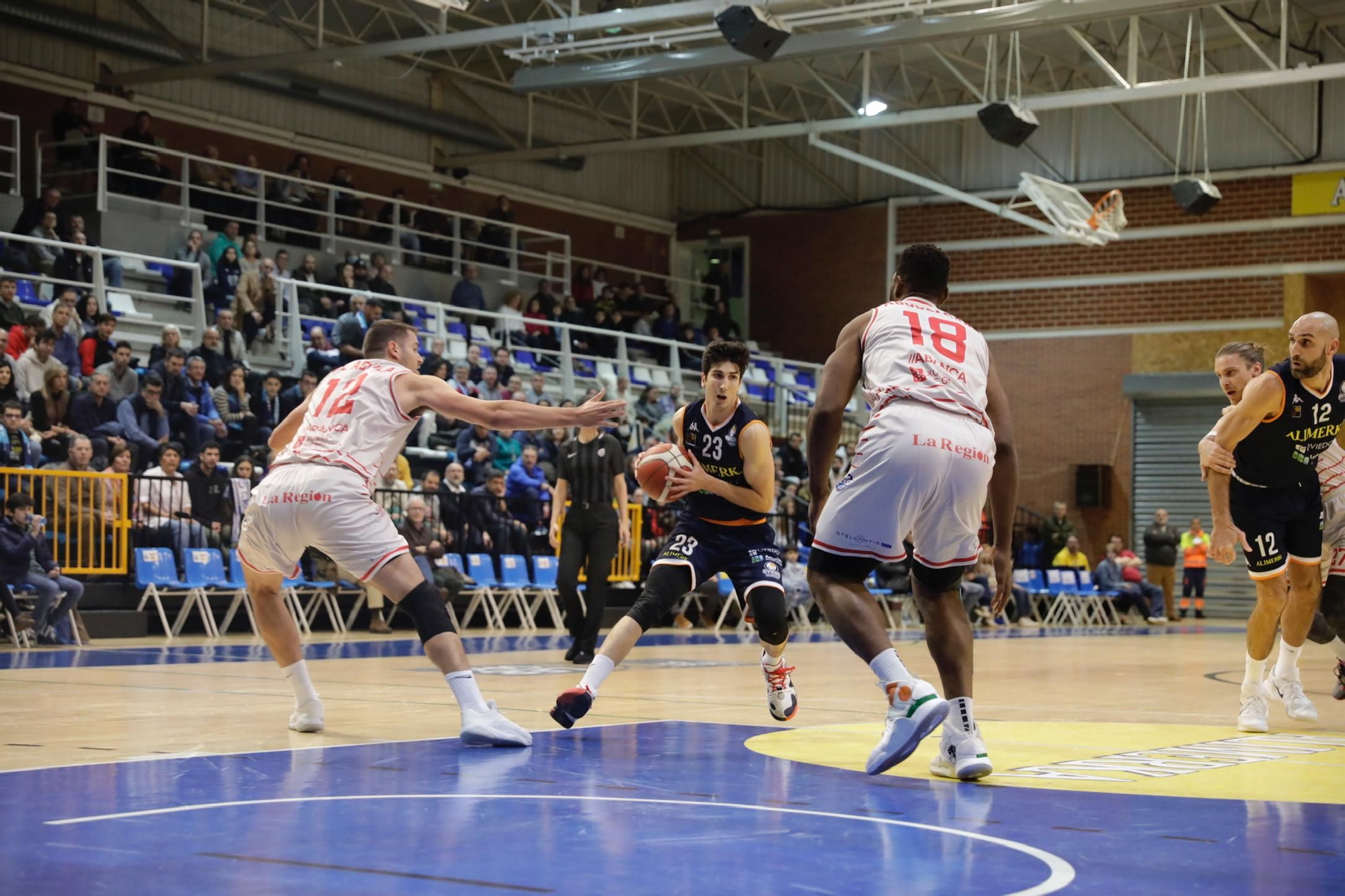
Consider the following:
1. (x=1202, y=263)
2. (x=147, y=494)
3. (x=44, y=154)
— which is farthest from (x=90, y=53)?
(x=1202, y=263)

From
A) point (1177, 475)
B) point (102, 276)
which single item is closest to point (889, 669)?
point (102, 276)

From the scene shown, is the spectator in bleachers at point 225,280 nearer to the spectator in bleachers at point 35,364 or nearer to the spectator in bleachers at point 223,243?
the spectator in bleachers at point 223,243

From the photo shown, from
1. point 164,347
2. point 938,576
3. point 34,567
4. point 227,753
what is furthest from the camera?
point 164,347

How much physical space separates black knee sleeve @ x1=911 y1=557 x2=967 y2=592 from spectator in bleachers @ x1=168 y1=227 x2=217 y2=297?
16.4 m

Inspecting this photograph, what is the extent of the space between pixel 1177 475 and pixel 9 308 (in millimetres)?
21326

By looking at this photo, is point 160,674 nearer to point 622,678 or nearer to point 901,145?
point 622,678

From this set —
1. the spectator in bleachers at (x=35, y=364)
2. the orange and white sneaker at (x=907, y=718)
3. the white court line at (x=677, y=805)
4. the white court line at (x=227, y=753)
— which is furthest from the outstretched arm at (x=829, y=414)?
the spectator in bleachers at (x=35, y=364)

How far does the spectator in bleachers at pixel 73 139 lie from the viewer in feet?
75.0

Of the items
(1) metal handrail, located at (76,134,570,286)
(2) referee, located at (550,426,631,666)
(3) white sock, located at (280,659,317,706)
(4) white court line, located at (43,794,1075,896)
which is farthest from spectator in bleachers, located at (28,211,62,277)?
(4) white court line, located at (43,794,1075,896)

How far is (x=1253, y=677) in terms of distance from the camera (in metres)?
7.29

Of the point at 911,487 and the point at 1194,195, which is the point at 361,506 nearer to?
the point at 911,487

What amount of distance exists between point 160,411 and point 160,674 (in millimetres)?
6750

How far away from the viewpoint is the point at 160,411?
1627 centimetres

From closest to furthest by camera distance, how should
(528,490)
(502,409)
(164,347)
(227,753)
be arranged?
(227,753) < (502,409) < (164,347) < (528,490)
